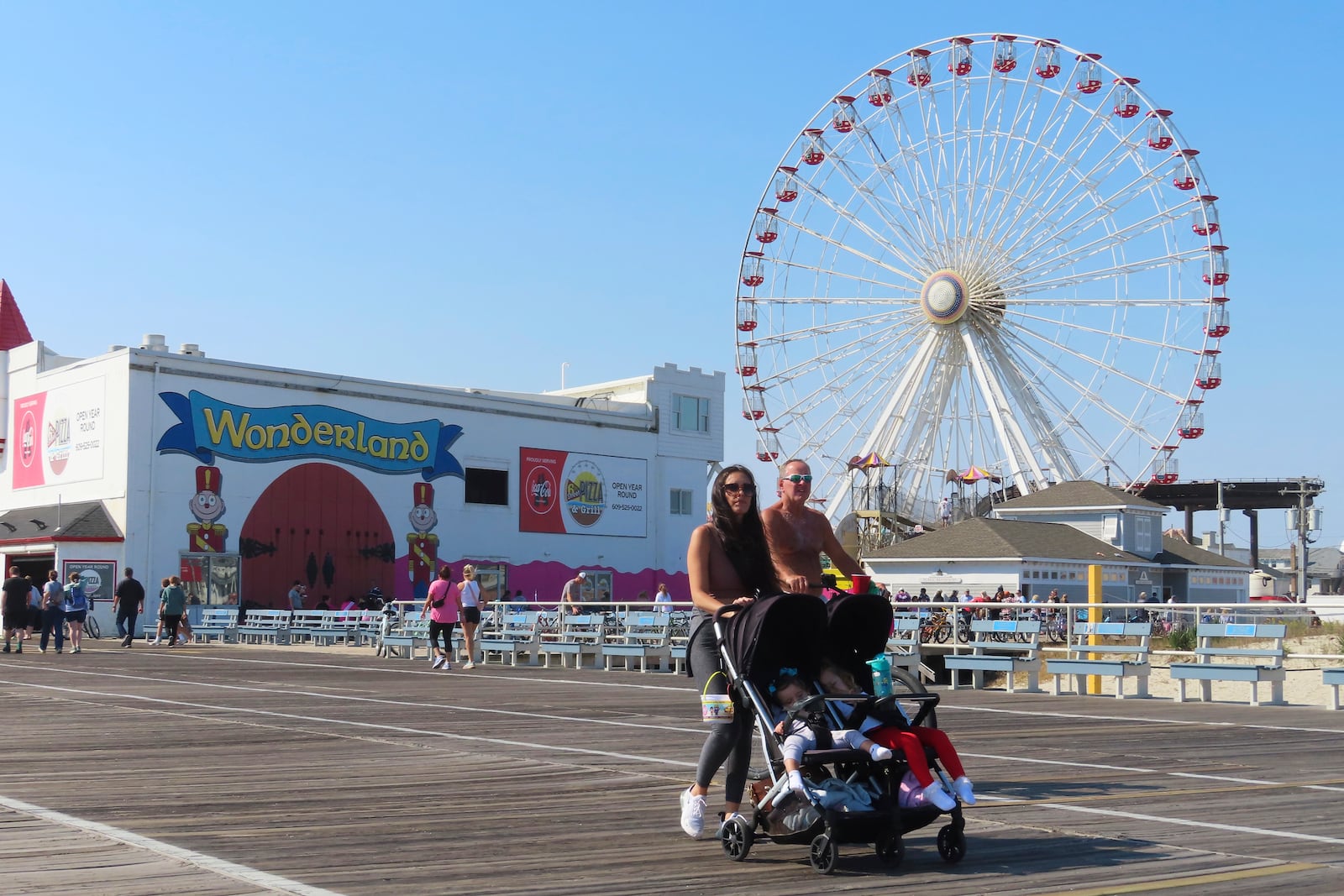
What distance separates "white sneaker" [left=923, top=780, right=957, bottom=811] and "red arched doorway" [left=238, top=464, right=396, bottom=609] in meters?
41.2

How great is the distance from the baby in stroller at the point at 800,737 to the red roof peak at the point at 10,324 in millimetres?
49540

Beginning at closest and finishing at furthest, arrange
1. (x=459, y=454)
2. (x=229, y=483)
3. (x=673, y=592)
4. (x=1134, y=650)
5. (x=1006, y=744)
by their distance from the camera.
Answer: (x=1006, y=744) < (x=1134, y=650) < (x=229, y=483) < (x=459, y=454) < (x=673, y=592)

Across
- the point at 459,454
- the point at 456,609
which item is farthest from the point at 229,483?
the point at 456,609

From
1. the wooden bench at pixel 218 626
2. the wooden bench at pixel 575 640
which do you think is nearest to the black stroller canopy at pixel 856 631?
the wooden bench at pixel 575 640

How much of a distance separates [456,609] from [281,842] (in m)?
17.6

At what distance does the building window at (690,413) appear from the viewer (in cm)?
5744

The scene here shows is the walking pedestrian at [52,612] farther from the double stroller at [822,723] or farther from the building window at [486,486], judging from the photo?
the double stroller at [822,723]

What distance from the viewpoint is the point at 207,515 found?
4422cm

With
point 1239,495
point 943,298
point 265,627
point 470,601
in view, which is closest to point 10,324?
point 265,627

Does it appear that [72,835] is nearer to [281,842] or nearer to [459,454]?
[281,842]

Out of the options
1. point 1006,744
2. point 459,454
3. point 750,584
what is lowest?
point 1006,744

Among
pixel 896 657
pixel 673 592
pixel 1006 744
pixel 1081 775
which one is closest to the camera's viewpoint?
pixel 1081 775

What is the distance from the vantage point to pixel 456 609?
2403 centimetres

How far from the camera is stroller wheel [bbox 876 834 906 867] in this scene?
6055 mm
